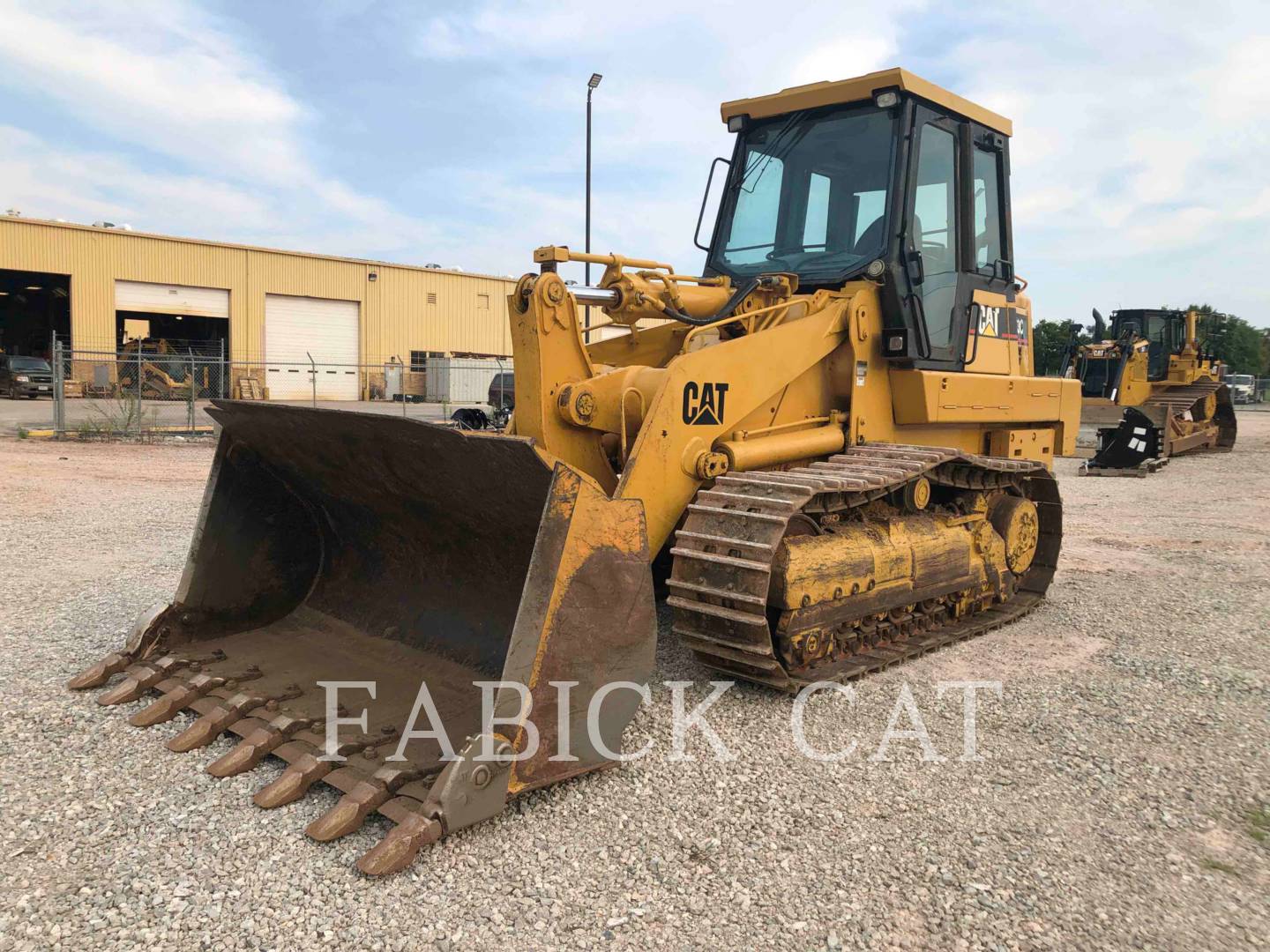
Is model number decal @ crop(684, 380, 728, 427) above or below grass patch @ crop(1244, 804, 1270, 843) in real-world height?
above

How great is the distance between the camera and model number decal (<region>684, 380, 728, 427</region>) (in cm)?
454

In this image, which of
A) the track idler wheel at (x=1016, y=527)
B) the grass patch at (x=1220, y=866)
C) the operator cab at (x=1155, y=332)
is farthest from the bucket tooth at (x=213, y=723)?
Result: the operator cab at (x=1155, y=332)

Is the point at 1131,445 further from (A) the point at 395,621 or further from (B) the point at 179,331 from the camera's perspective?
(B) the point at 179,331

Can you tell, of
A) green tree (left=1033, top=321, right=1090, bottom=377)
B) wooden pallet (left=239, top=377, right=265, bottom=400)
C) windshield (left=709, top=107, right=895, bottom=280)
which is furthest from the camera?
green tree (left=1033, top=321, right=1090, bottom=377)

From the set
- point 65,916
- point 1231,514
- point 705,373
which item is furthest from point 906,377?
point 1231,514

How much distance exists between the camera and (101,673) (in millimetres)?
4293

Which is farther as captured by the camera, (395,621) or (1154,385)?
(1154,385)

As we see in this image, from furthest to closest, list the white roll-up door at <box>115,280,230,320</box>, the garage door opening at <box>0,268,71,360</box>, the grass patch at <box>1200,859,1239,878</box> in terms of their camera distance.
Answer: the garage door opening at <box>0,268,71,360</box> < the white roll-up door at <box>115,280,230,320</box> < the grass patch at <box>1200,859,1239,878</box>

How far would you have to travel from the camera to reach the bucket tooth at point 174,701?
388 cm

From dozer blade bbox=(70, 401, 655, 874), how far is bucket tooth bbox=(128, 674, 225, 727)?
0.01m

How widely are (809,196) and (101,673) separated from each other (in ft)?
15.8

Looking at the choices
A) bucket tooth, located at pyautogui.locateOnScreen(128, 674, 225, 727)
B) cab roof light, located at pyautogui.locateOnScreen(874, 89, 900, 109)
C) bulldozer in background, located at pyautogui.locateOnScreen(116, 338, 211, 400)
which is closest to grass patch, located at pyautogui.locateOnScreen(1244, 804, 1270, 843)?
bucket tooth, located at pyautogui.locateOnScreen(128, 674, 225, 727)

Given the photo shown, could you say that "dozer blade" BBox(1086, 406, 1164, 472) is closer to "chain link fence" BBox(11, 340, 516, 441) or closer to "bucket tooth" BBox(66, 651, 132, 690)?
"chain link fence" BBox(11, 340, 516, 441)

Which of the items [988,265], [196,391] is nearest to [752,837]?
[988,265]
